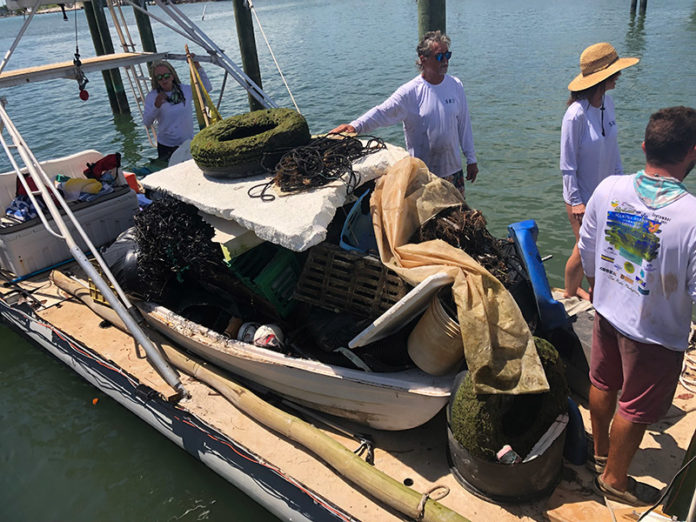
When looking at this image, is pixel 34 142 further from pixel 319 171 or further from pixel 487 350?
pixel 487 350

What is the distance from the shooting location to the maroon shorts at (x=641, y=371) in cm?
262

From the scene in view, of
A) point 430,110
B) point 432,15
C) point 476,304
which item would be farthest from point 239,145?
point 432,15

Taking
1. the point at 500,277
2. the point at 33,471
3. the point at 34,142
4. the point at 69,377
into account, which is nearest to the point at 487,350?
the point at 500,277

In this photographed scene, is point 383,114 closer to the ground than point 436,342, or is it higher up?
higher up

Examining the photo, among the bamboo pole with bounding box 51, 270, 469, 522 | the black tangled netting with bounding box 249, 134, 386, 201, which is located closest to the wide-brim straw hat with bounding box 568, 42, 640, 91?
the black tangled netting with bounding box 249, 134, 386, 201

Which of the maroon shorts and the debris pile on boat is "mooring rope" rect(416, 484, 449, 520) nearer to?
the debris pile on boat

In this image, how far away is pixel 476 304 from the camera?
2.88 m

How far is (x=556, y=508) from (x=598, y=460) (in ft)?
1.36

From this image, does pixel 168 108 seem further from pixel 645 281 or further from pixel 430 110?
pixel 645 281

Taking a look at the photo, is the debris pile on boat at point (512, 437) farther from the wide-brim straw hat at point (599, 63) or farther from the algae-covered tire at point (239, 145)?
the algae-covered tire at point (239, 145)

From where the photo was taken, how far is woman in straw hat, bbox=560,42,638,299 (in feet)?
13.6

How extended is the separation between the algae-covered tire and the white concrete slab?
0.34ft

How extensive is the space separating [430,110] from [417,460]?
2.94 metres

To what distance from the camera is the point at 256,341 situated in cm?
394
